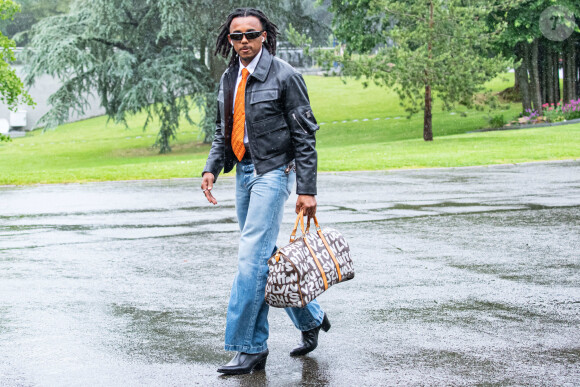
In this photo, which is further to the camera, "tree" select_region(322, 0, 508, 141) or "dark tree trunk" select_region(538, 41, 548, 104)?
"dark tree trunk" select_region(538, 41, 548, 104)

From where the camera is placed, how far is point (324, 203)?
13367mm

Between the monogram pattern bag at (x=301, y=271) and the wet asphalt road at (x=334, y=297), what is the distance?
0.44 m

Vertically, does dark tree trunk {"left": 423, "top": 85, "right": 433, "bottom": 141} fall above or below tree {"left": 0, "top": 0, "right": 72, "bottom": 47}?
below

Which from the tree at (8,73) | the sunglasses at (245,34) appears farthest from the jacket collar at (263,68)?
the tree at (8,73)

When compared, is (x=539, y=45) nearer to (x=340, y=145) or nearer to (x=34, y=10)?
(x=340, y=145)

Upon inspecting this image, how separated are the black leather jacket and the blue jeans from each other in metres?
0.10

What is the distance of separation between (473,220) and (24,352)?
6787 millimetres

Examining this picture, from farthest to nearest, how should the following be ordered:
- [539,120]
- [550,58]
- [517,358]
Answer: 1. [550,58]
2. [539,120]
3. [517,358]

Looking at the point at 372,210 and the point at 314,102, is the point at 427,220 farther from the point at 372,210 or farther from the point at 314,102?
the point at 314,102

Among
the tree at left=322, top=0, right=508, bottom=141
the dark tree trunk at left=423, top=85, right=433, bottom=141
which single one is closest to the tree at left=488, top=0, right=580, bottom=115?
the tree at left=322, top=0, right=508, bottom=141

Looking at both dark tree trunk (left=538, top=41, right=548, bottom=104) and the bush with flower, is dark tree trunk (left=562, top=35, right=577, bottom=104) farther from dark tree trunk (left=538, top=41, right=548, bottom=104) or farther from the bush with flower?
the bush with flower

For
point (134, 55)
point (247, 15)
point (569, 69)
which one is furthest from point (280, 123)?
point (569, 69)

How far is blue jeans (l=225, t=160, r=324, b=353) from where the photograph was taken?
4.88 metres

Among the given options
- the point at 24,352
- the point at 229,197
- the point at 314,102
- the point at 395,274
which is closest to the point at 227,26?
the point at 24,352
